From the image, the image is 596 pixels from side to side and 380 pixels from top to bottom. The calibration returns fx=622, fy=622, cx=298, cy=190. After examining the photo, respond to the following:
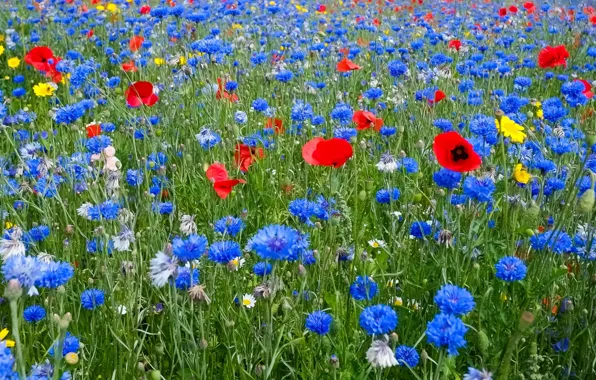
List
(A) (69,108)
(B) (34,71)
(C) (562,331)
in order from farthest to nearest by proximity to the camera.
Result: (B) (34,71)
(A) (69,108)
(C) (562,331)

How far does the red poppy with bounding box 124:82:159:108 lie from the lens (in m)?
2.60

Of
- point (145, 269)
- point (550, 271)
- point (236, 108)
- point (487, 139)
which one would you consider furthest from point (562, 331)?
point (236, 108)

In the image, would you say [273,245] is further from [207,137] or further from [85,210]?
[207,137]

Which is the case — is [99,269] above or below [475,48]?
above

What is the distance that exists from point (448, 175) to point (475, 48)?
3700 millimetres

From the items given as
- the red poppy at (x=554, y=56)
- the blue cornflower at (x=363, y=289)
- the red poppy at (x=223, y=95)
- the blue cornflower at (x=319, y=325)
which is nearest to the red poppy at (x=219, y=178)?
the blue cornflower at (x=363, y=289)

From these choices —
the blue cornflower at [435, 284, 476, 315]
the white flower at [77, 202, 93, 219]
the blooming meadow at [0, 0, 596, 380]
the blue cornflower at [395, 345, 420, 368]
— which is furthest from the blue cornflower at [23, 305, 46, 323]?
the blue cornflower at [435, 284, 476, 315]

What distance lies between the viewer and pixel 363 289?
157 centimetres

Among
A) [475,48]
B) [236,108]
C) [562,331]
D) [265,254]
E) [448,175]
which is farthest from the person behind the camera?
[475,48]

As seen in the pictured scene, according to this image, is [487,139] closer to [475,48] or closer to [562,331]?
Answer: [562,331]

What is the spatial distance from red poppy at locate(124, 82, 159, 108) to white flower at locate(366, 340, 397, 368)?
174cm

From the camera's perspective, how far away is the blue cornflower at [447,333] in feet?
3.62

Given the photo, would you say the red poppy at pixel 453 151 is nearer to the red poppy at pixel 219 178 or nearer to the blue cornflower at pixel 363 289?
the blue cornflower at pixel 363 289

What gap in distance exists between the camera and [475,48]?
5.12 m
